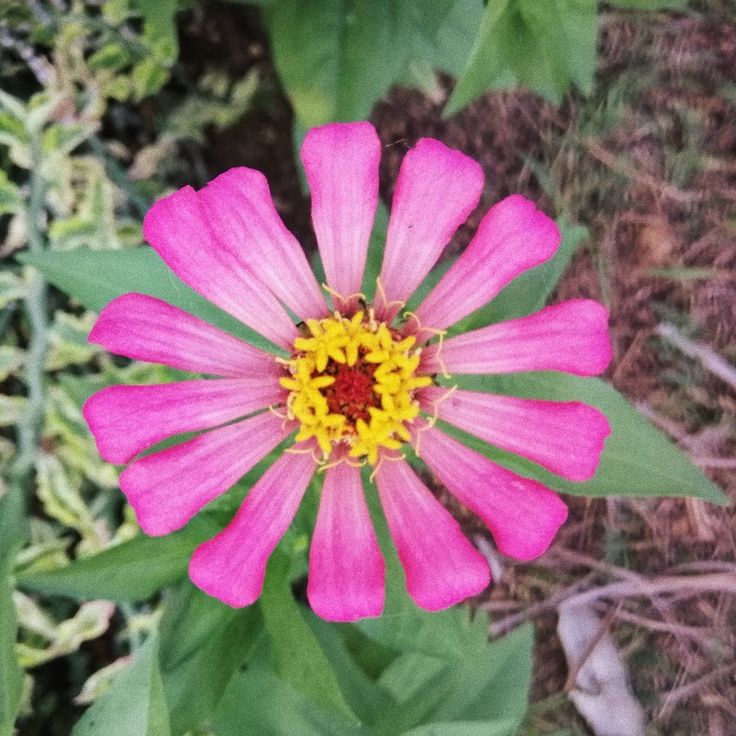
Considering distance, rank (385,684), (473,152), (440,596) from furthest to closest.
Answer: (473,152), (385,684), (440,596)

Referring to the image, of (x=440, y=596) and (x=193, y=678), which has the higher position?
(x=440, y=596)

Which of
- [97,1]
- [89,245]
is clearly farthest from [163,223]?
[97,1]

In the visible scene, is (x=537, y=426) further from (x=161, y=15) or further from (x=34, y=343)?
(x=34, y=343)

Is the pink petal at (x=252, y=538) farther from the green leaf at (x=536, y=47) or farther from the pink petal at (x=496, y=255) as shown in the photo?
the green leaf at (x=536, y=47)

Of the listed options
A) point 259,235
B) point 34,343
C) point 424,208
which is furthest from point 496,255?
point 34,343

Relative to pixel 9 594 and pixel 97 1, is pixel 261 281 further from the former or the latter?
pixel 97 1

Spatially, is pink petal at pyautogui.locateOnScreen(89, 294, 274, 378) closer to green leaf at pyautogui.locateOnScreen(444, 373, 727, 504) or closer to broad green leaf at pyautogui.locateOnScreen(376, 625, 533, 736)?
green leaf at pyautogui.locateOnScreen(444, 373, 727, 504)

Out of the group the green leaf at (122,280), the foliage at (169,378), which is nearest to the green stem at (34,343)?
the foliage at (169,378)
